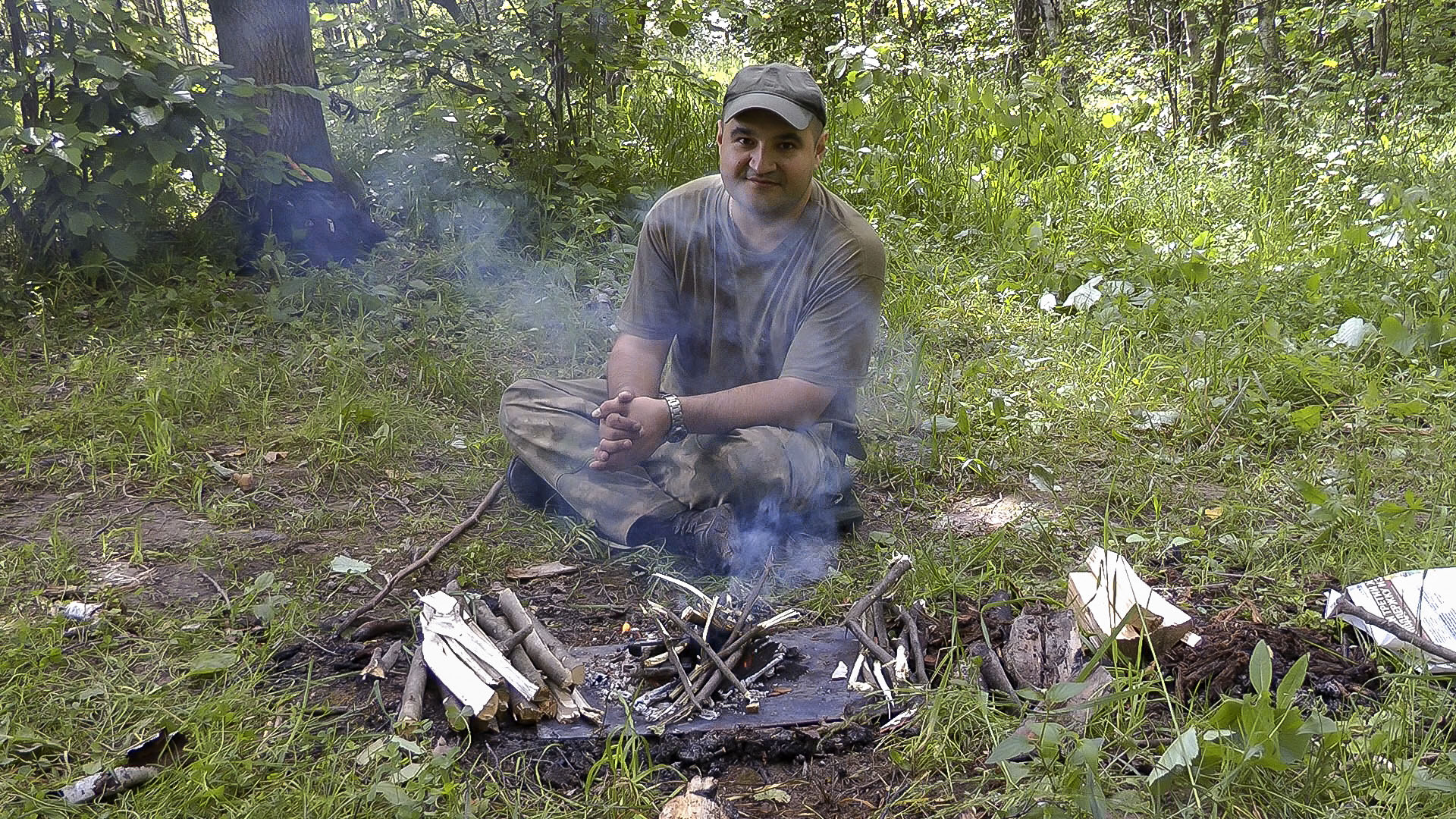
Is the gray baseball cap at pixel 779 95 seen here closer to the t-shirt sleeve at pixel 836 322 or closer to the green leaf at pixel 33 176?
the t-shirt sleeve at pixel 836 322

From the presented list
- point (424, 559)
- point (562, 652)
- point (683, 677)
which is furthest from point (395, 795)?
point (424, 559)

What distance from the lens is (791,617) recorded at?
295 cm

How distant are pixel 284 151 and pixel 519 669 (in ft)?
13.1

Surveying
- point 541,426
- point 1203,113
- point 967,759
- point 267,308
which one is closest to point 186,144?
point 267,308

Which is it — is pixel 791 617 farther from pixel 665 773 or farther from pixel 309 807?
pixel 309 807

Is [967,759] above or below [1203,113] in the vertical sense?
below

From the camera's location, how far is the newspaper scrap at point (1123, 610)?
2533 millimetres

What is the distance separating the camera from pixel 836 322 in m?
3.14

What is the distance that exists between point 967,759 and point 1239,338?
113 inches

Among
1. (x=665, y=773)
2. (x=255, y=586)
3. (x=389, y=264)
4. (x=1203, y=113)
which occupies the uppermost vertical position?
(x=1203, y=113)

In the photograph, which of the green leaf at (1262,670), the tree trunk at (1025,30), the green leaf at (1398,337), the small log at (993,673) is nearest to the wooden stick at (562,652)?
the small log at (993,673)

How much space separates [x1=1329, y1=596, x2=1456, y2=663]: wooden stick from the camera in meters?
2.46

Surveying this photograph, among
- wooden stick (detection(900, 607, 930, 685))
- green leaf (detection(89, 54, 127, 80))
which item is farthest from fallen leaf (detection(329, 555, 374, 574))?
green leaf (detection(89, 54, 127, 80))

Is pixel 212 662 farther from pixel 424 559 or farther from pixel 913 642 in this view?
pixel 913 642
